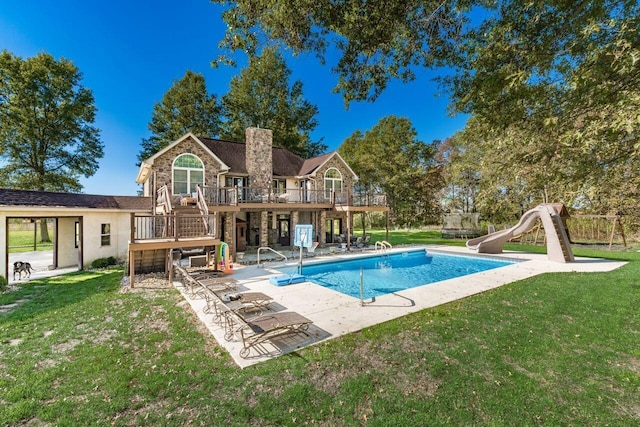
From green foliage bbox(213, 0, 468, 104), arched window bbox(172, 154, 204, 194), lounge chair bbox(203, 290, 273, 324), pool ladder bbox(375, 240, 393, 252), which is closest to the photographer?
green foliage bbox(213, 0, 468, 104)

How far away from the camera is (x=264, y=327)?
5.30 metres

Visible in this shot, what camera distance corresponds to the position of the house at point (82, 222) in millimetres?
12117

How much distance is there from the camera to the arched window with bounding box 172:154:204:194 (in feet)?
50.6

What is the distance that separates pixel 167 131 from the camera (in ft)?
101

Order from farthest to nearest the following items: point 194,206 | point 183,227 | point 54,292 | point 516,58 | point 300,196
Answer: point 300,196
point 194,206
point 183,227
point 54,292
point 516,58

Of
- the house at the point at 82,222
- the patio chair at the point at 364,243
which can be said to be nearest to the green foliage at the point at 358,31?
the house at the point at 82,222

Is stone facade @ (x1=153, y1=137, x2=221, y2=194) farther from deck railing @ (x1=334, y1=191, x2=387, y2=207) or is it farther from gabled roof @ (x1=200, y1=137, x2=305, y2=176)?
deck railing @ (x1=334, y1=191, x2=387, y2=207)

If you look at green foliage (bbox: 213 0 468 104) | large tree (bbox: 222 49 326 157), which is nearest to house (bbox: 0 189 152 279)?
green foliage (bbox: 213 0 468 104)

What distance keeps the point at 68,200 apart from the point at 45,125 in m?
15.3

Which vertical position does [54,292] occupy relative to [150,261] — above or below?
below

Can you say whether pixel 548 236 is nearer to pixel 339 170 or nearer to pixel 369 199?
pixel 369 199

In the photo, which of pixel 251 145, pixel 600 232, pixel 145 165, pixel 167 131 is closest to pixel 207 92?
pixel 167 131

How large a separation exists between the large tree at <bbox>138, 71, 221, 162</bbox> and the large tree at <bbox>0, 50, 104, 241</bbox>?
566 centimetres

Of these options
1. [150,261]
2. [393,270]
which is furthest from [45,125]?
[393,270]
